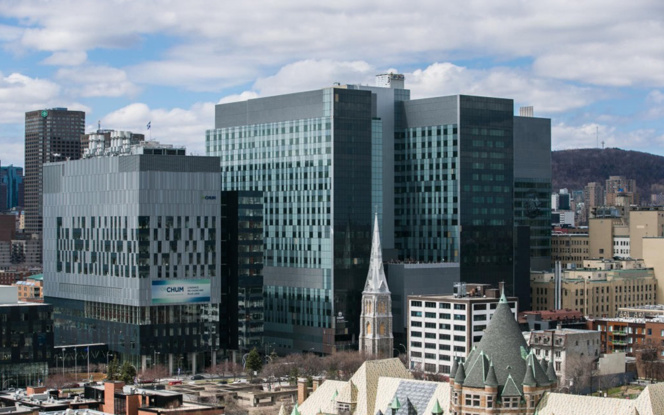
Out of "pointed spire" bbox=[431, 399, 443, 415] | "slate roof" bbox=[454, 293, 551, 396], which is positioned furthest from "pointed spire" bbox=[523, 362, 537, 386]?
"pointed spire" bbox=[431, 399, 443, 415]

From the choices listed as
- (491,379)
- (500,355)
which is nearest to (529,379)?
(491,379)

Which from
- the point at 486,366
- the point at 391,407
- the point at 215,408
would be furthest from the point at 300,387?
the point at 486,366

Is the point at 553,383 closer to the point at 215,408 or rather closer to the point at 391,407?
the point at 391,407

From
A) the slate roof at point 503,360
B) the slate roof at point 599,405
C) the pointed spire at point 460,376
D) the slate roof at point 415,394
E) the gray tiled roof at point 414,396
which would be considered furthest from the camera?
the gray tiled roof at point 414,396

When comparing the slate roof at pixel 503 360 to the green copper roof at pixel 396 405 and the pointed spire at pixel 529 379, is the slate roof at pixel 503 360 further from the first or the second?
the green copper roof at pixel 396 405

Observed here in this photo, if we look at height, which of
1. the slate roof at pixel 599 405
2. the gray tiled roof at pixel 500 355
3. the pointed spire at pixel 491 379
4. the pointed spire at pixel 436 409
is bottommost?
the pointed spire at pixel 436 409

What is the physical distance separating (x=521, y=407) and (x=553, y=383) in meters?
5.35

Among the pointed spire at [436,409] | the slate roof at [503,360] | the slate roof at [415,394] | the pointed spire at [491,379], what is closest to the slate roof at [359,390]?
the slate roof at [415,394]

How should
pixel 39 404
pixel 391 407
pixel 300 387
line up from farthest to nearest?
1. pixel 300 387
2. pixel 39 404
3. pixel 391 407

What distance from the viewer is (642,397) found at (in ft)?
536

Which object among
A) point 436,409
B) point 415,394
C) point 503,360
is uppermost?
point 503,360

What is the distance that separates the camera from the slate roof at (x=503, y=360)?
157 m

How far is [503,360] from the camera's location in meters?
158

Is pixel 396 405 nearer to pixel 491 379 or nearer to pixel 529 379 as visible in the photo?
pixel 491 379
